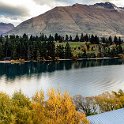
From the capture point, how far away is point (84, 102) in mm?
95312

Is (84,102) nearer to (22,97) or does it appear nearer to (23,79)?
(22,97)

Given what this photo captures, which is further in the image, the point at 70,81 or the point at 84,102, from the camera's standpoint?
the point at 70,81

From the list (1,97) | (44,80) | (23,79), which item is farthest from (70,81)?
(1,97)

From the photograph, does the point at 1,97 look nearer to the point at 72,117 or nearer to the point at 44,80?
the point at 72,117

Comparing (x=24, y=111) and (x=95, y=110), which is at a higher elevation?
(x=24, y=111)

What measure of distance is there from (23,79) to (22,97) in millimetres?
137024

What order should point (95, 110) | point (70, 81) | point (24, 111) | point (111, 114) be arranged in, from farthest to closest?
1. point (70, 81)
2. point (95, 110)
3. point (111, 114)
4. point (24, 111)

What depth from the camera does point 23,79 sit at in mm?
199250

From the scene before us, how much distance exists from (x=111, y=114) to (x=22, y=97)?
21153 millimetres

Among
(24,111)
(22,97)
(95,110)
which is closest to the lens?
(24,111)

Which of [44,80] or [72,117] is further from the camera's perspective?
[44,80]

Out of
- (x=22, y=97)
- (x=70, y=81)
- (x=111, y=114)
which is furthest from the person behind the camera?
(x=70, y=81)

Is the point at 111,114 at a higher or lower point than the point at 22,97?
lower

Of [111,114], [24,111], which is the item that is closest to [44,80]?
[111,114]
